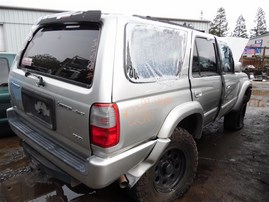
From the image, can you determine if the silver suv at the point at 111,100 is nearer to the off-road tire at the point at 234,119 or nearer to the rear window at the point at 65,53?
the rear window at the point at 65,53

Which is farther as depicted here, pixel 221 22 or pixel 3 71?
pixel 221 22

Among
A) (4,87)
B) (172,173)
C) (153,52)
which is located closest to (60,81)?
(153,52)

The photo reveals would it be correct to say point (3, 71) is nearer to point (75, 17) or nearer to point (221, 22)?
point (75, 17)

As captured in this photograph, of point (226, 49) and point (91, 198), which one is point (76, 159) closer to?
point (91, 198)

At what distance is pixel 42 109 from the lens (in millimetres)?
2334

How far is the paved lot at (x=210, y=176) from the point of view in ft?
9.45

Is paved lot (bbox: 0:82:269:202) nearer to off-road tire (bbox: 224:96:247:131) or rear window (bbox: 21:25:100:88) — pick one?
off-road tire (bbox: 224:96:247:131)

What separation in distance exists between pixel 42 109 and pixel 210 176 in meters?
2.51

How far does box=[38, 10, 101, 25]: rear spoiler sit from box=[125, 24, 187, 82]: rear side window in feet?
0.96

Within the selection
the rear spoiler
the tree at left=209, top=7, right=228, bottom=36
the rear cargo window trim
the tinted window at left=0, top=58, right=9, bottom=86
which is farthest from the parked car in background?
the tree at left=209, top=7, right=228, bottom=36

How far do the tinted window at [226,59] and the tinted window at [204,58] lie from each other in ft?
1.14

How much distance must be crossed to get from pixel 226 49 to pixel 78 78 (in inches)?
127

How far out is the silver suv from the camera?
1882 mm

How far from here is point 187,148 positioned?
2746 millimetres
